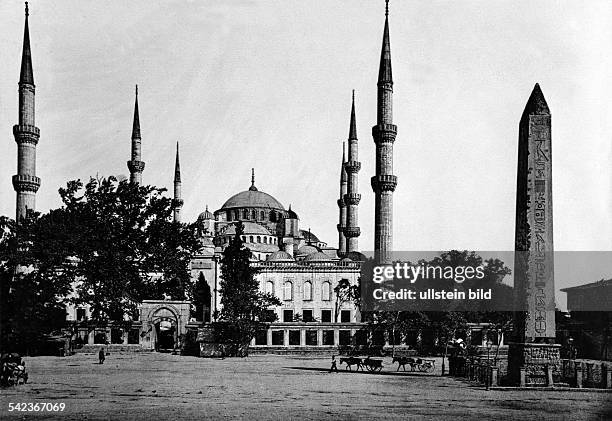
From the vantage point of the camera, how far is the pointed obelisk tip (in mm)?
18766

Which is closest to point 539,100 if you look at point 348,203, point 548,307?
point 548,307

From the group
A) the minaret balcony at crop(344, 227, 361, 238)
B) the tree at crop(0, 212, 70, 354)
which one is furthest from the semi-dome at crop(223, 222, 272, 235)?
the tree at crop(0, 212, 70, 354)

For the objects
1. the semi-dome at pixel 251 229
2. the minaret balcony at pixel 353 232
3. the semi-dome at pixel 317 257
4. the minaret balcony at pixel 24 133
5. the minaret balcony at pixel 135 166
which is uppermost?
the minaret balcony at pixel 135 166

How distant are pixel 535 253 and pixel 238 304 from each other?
24907 millimetres

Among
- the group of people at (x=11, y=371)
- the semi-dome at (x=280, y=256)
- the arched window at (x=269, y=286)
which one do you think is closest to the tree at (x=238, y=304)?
the group of people at (x=11, y=371)

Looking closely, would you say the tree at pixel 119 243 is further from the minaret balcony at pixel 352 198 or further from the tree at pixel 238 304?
the minaret balcony at pixel 352 198

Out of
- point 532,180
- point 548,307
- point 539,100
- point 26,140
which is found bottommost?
point 548,307

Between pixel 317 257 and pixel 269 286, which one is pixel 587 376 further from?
pixel 317 257

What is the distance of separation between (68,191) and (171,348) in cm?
1073

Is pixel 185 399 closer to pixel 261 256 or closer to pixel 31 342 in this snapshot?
pixel 31 342

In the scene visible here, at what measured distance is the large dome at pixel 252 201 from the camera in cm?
8462

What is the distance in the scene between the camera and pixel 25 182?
42.0m

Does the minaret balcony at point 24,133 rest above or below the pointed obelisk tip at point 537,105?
above

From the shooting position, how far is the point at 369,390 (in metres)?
19.4
